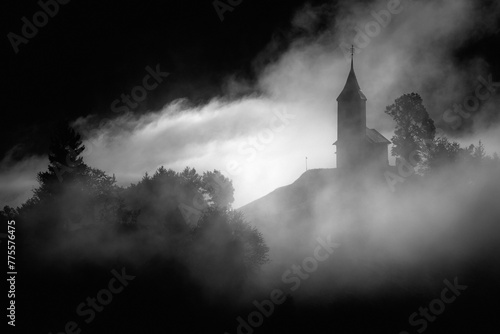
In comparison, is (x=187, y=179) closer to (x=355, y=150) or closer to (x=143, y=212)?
(x=143, y=212)

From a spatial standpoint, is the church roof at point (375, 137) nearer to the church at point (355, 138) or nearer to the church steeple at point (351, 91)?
the church at point (355, 138)

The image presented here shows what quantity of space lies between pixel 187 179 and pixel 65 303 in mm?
31995

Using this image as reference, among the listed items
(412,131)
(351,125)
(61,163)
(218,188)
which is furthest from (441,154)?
(61,163)

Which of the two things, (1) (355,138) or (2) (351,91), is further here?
(2) (351,91)

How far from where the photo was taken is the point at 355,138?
248ft

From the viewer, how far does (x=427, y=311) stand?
51156mm

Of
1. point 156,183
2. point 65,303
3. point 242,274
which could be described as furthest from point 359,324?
point 156,183

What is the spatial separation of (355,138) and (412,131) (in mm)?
9624

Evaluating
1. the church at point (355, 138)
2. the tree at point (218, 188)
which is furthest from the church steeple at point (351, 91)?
the tree at point (218, 188)

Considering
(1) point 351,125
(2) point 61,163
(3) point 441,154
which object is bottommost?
(3) point 441,154

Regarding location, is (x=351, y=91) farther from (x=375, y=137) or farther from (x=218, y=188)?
(x=218, y=188)

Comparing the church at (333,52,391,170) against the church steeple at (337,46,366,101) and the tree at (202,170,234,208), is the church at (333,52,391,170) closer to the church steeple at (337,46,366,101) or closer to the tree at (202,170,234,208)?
the church steeple at (337,46,366,101)

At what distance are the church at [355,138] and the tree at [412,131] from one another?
615cm

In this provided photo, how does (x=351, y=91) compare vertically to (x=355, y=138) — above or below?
above
